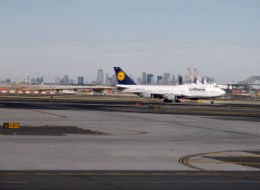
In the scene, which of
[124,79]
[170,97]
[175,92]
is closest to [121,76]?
[124,79]

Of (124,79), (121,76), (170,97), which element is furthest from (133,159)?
(121,76)

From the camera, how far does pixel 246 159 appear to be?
32875mm

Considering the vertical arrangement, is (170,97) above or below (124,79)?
below

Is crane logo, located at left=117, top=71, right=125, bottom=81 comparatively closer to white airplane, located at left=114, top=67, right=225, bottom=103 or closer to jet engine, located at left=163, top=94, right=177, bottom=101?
white airplane, located at left=114, top=67, right=225, bottom=103

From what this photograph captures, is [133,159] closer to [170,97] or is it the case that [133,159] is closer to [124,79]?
[170,97]

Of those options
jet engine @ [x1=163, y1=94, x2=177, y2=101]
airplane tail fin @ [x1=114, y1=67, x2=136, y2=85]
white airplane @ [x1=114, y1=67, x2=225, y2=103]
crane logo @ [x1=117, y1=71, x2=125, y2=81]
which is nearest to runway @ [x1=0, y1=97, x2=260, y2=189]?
jet engine @ [x1=163, y1=94, x2=177, y2=101]

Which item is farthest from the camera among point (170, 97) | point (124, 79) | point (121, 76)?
point (121, 76)

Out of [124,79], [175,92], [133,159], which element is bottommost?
[133,159]

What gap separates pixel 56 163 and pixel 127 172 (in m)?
4.17

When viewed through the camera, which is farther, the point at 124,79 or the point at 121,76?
the point at 121,76

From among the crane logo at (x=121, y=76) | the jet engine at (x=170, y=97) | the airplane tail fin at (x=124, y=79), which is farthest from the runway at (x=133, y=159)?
the crane logo at (x=121, y=76)

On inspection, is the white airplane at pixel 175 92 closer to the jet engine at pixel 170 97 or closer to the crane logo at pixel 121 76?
the jet engine at pixel 170 97

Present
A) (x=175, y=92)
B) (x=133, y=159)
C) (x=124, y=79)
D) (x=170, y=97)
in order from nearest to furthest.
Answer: (x=133, y=159) → (x=170, y=97) → (x=175, y=92) → (x=124, y=79)

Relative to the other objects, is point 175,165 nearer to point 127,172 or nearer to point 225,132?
point 127,172
